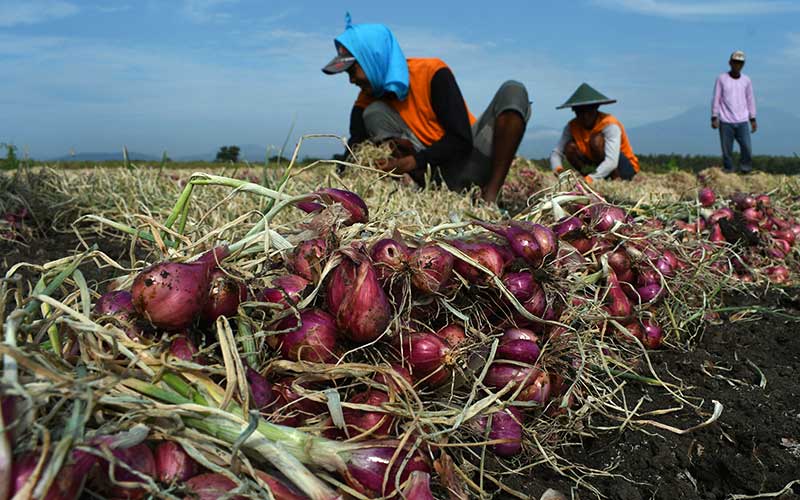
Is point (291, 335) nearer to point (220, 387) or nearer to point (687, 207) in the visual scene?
point (220, 387)

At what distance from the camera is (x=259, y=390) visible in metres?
1.04

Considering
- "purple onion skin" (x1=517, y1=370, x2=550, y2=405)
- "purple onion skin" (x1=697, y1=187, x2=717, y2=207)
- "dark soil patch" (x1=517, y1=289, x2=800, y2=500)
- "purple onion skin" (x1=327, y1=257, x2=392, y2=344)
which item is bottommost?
"dark soil patch" (x1=517, y1=289, x2=800, y2=500)

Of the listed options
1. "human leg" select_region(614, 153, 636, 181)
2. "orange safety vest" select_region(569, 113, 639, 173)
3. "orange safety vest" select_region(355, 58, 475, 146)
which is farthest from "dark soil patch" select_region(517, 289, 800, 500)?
"human leg" select_region(614, 153, 636, 181)

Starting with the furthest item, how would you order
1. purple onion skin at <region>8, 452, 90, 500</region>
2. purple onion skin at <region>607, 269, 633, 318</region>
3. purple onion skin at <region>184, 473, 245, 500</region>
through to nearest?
purple onion skin at <region>607, 269, 633, 318</region> < purple onion skin at <region>184, 473, 245, 500</region> < purple onion skin at <region>8, 452, 90, 500</region>

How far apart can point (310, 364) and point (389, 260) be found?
10.1 inches

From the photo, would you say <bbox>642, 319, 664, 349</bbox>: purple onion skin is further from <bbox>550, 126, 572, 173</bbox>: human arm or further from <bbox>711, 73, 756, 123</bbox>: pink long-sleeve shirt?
<bbox>711, 73, 756, 123</bbox>: pink long-sleeve shirt

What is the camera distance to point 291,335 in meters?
1.15

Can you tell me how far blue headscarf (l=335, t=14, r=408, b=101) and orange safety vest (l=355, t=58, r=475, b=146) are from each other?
114 mm

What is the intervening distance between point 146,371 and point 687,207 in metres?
2.65

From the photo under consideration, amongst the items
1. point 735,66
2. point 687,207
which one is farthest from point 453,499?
point 735,66

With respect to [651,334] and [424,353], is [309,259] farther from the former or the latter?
[651,334]

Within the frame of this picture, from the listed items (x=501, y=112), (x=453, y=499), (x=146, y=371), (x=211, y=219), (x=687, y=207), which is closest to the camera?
(x=146, y=371)

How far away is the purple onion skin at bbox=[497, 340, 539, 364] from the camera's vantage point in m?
1.35

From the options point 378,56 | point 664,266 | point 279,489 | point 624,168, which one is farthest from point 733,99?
point 279,489
